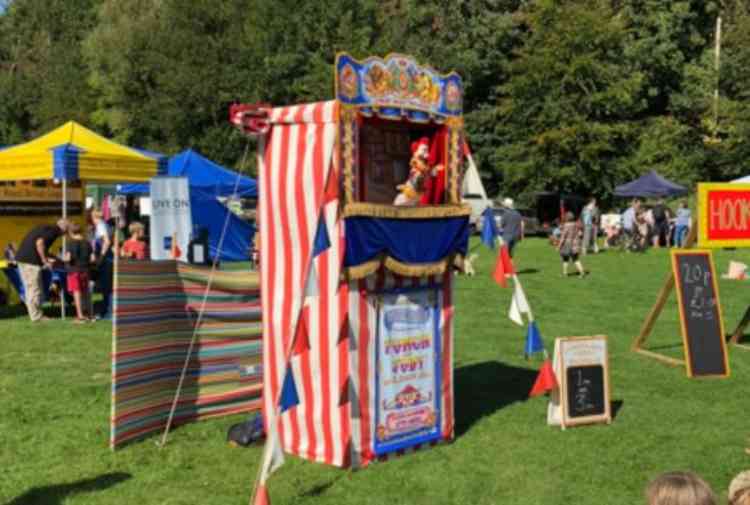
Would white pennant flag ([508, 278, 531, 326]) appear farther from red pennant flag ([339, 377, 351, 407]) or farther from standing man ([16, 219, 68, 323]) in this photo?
standing man ([16, 219, 68, 323])

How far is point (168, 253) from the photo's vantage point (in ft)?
52.5

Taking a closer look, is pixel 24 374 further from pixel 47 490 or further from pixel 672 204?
pixel 672 204

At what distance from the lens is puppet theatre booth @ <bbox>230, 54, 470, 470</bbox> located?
605cm

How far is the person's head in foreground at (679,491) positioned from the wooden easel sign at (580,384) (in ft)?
14.3

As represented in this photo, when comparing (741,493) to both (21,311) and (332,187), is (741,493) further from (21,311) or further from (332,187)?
(21,311)

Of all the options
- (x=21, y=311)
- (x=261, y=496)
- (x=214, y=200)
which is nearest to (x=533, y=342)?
(x=261, y=496)

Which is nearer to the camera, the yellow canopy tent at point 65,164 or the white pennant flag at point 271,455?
the white pennant flag at point 271,455

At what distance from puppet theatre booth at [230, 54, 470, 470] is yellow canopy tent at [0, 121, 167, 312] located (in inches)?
311

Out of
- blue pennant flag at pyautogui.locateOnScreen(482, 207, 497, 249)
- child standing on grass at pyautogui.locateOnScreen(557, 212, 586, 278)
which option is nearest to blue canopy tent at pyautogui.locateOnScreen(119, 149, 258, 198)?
child standing on grass at pyautogui.locateOnScreen(557, 212, 586, 278)

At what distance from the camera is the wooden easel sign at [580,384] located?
7.33 meters

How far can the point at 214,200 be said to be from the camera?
21188 mm

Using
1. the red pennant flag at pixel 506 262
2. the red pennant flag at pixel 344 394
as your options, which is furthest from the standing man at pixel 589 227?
the red pennant flag at pixel 344 394

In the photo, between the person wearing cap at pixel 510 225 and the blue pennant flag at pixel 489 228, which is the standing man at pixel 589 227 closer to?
the person wearing cap at pixel 510 225

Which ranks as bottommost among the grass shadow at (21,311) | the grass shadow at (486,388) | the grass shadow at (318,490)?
the grass shadow at (318,490)
